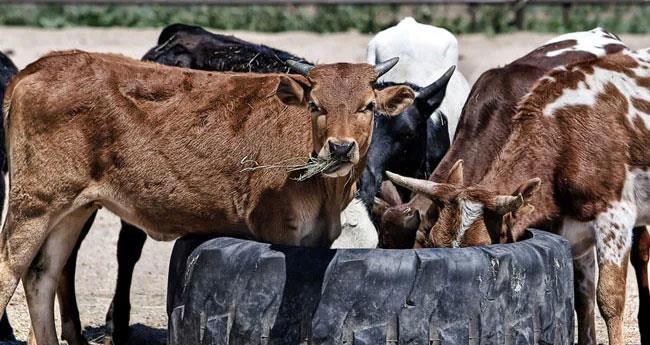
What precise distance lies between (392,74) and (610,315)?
10.7ft

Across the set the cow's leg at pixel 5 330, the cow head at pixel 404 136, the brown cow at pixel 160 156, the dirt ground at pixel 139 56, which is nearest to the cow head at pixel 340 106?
the brown cow at pixel 160 156

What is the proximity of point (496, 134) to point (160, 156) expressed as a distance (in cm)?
179

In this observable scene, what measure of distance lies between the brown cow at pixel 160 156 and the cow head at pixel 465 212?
1.27 feet

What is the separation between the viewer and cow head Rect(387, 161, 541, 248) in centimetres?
591

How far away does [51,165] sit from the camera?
625cm

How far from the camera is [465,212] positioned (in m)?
5.95

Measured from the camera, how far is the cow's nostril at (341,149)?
5.35 m

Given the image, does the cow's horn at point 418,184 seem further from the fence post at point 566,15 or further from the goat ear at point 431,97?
the fence post at point 566,15

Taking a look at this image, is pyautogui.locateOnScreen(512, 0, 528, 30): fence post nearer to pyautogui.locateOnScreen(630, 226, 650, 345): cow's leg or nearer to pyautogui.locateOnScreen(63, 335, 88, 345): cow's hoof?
pyautogui.locateOnScreen(630, 226, 650, 345): cow's leg

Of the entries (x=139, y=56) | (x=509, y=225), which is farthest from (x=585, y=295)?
(x=139, y=56)

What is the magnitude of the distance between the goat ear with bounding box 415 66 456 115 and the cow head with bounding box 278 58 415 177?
2.11m

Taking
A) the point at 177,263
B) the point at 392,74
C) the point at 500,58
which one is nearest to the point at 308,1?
the point at 500,58

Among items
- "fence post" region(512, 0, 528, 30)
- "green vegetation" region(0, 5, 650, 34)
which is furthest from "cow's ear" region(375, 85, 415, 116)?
"fence post" region(512, 0, 528, 30)

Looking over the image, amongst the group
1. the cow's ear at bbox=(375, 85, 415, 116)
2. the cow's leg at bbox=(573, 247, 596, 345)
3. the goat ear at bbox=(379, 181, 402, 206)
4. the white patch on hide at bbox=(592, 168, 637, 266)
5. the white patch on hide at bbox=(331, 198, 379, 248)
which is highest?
the cow's ear at bbox=(375, 85, 415, 116)
